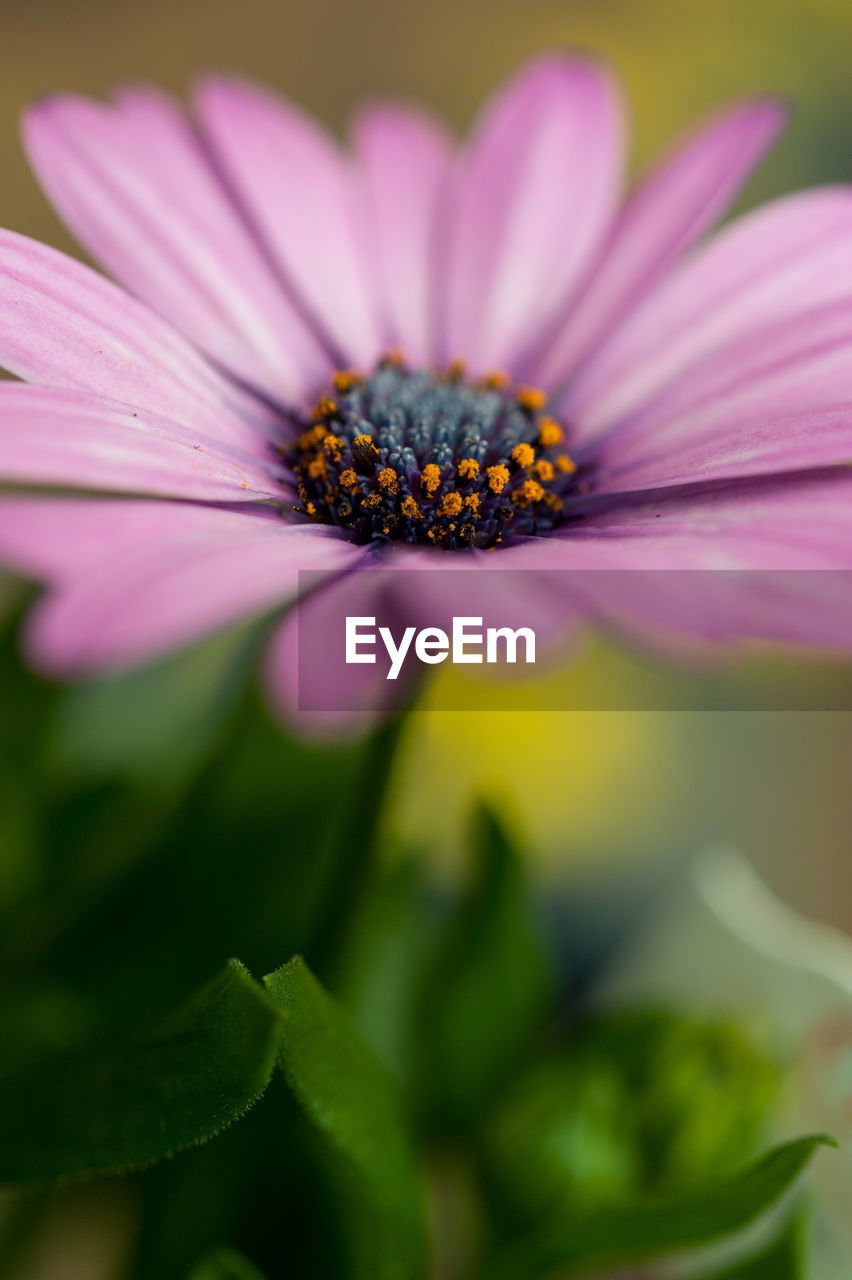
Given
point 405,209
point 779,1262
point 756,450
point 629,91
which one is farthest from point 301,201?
point 629,91

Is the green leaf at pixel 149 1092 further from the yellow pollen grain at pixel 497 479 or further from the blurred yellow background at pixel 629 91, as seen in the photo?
the blurred yellow background at pixel 629 91

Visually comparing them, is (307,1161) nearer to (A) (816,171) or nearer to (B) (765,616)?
(B) (765,616)

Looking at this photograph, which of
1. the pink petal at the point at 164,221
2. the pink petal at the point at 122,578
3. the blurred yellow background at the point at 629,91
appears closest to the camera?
the pink petal at the point at 122,578

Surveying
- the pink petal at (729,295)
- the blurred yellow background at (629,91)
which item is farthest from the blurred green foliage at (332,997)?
the blurred yellow background at (629,91)

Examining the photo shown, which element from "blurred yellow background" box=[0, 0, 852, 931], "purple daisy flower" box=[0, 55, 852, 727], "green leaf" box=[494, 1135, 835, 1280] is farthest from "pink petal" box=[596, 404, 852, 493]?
"blurred yellow background" box=[0, 0, 852, 931]

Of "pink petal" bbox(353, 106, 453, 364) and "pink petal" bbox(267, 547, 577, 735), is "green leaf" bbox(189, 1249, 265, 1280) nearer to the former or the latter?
"pink petal" bbox(267, 547, 577, 735)

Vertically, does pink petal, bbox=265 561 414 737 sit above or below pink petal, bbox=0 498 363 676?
below

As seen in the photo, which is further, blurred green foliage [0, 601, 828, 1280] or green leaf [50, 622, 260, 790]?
green leaf [50, 622, 260, 790]

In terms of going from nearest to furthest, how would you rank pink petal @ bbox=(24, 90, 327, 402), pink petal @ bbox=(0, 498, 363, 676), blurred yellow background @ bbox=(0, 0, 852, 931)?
pink petal @ bbox=(0, 498, 363, 676) → pink petal @ bbox=(24, 90, 327, 402) → blurred yellow background @ bbox=(0, 0, 852, 931)
